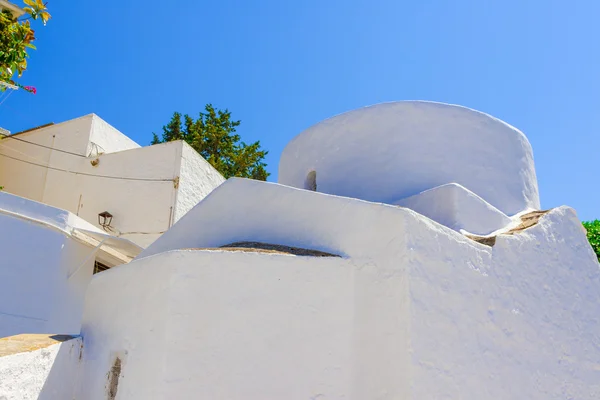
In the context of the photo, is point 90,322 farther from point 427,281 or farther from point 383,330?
point 427,281

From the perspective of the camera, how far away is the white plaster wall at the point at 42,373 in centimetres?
582

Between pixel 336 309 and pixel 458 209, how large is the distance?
239 cm

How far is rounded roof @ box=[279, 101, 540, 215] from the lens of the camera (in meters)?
8.94

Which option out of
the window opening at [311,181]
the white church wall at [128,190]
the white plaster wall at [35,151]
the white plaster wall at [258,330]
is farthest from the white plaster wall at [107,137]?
the white plaster wall at [258,330]

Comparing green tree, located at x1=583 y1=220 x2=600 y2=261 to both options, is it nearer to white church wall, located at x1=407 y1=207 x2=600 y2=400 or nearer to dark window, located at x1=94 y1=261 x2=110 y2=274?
white church wall, located at x1=407 y1=207 x2=600 y2=400

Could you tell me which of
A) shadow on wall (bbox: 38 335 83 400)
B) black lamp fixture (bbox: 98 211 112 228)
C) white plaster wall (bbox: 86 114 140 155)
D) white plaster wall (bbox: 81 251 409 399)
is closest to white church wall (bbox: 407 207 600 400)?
white plaster wall (bbox: 81 251 409 399)

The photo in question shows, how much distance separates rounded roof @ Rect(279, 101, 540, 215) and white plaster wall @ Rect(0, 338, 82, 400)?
179 inches

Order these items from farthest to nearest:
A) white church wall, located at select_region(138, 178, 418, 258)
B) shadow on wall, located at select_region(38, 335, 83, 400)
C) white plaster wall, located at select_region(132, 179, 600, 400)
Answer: white church wall, located at select_region(138, 178, 418, 258) < shadow on wall, located at select_region(38, 335, 83, 400) < white plaster wall, located at select_region(132, 179, 600, 400)

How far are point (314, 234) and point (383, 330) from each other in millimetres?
1446

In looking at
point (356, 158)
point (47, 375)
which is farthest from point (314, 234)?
point (47, 375)

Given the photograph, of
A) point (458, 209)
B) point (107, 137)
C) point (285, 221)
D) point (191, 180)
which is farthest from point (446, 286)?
point (107, 137)

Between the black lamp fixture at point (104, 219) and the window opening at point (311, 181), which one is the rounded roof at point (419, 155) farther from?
the black lamp fixture at point (104, 219)

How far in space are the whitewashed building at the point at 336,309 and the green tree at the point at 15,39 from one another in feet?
10.9

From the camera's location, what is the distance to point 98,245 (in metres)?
10.4
